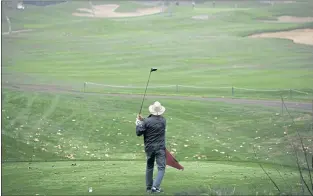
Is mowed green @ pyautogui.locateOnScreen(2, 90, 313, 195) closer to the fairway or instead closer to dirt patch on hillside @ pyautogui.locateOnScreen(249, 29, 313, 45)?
the fairway

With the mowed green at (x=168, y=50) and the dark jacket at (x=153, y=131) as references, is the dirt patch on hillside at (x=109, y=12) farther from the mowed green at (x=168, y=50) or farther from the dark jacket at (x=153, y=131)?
the dark jacket at (x=153, y=131)

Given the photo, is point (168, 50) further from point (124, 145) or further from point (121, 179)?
point (121, 179)

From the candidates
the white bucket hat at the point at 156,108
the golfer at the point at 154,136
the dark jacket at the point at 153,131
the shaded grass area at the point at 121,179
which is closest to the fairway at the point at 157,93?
the shaded grass area at the point at 121,179

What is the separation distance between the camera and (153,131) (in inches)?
474

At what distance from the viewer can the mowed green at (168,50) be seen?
2975 cm

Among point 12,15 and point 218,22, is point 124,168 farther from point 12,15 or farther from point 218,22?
point 218,22

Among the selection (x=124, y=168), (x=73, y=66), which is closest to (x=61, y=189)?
(x=124, y=168)

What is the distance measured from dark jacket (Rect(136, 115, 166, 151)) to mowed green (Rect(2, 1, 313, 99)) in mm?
14658

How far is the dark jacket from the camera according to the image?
12.0m

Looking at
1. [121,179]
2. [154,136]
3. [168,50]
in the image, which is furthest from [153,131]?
[168,50]

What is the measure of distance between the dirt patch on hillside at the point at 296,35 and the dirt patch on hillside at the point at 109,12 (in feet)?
29.7

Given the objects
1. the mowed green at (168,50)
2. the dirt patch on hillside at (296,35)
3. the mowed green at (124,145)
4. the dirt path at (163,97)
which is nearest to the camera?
the mowed green at (124,145)

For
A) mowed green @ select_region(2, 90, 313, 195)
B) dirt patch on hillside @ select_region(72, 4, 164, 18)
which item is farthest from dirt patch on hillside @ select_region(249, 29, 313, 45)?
dirt patch on hillside @ select_region(72, 4, 164, 18)

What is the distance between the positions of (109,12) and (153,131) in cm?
3221
